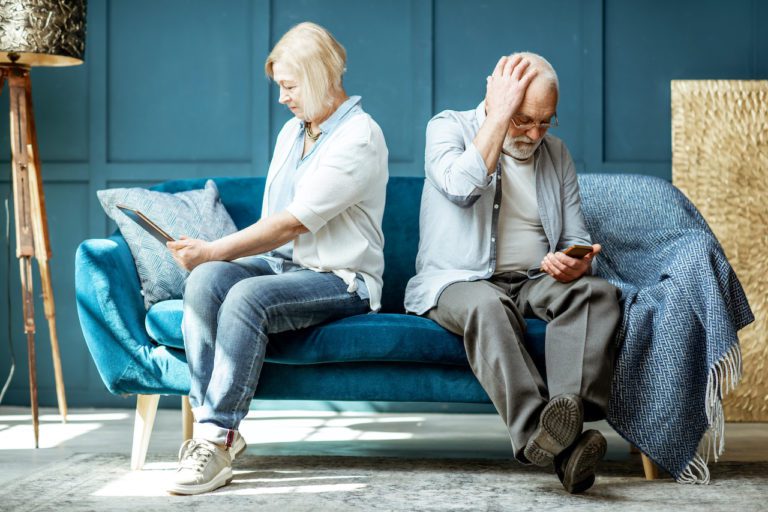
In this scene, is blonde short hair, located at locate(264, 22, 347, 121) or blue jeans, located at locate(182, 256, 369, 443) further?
blonde short hair, located at locate(264, 22, 347, 121)

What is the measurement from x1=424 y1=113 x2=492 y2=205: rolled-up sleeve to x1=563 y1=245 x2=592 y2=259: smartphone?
28cm

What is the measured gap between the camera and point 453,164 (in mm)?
2590

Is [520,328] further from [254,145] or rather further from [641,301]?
[254,145]

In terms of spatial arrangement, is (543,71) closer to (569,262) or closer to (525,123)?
(525,123)

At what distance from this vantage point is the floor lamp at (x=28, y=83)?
3.23m

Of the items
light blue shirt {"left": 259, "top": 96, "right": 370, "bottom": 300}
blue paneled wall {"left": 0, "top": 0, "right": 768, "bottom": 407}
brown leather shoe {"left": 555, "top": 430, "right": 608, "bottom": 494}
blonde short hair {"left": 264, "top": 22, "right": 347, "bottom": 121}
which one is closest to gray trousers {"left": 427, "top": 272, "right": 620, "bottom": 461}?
brown leather shoe {"left": 555, "top": 430, "right": 608, "bottom": 494}

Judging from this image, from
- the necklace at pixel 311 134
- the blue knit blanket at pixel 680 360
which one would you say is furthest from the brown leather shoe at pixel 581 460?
the necklace at pixel 311 134

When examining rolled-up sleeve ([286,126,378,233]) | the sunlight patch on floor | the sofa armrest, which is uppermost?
rolled-up sleeve ([286,126,378,233])

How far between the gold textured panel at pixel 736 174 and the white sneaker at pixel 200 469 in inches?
92.0

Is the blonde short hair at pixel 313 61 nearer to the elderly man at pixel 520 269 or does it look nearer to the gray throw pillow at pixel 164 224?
the elderly man at pixel 520 269

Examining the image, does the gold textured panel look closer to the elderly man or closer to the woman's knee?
the elderly man

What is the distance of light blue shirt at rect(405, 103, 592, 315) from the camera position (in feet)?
8.65

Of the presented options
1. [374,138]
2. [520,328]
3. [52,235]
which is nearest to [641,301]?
[520,328]

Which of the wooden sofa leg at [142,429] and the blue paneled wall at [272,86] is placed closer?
the wooden sofa leg at [142,429]
